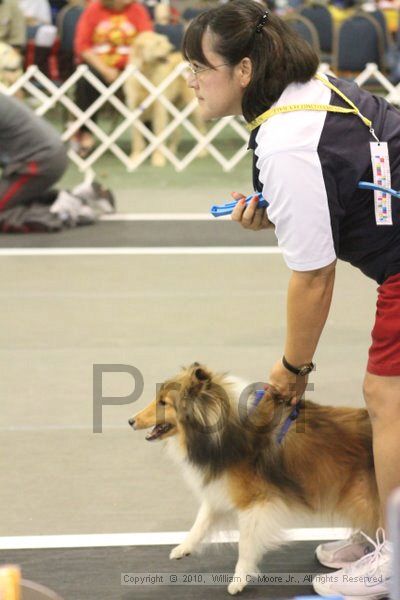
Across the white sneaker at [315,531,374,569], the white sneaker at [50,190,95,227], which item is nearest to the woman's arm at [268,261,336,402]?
the white sneaker at [315,531,374,569]

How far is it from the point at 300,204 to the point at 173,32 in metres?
8.68

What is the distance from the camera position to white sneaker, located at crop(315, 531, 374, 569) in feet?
9.10

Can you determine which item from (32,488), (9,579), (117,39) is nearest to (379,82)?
(117,39)

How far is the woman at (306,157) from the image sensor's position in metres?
2.17

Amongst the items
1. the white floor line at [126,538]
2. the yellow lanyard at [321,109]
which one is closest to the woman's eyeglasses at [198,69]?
the yellow lanyard at [321,109]

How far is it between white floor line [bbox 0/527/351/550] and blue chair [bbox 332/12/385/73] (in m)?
7.50

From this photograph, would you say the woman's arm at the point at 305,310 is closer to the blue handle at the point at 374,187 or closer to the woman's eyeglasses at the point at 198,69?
the blue handle at the point at 374,187

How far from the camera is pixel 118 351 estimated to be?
4.65m

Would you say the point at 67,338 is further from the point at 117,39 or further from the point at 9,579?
the point at 117,39

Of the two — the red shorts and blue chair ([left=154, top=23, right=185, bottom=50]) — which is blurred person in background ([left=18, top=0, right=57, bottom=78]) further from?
the red shorts

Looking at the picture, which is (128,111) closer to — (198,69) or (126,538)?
(126,538)

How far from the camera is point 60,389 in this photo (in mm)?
4191

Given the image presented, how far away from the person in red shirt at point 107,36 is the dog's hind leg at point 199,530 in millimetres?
6483

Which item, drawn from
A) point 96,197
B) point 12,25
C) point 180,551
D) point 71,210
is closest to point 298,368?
point 180,551
